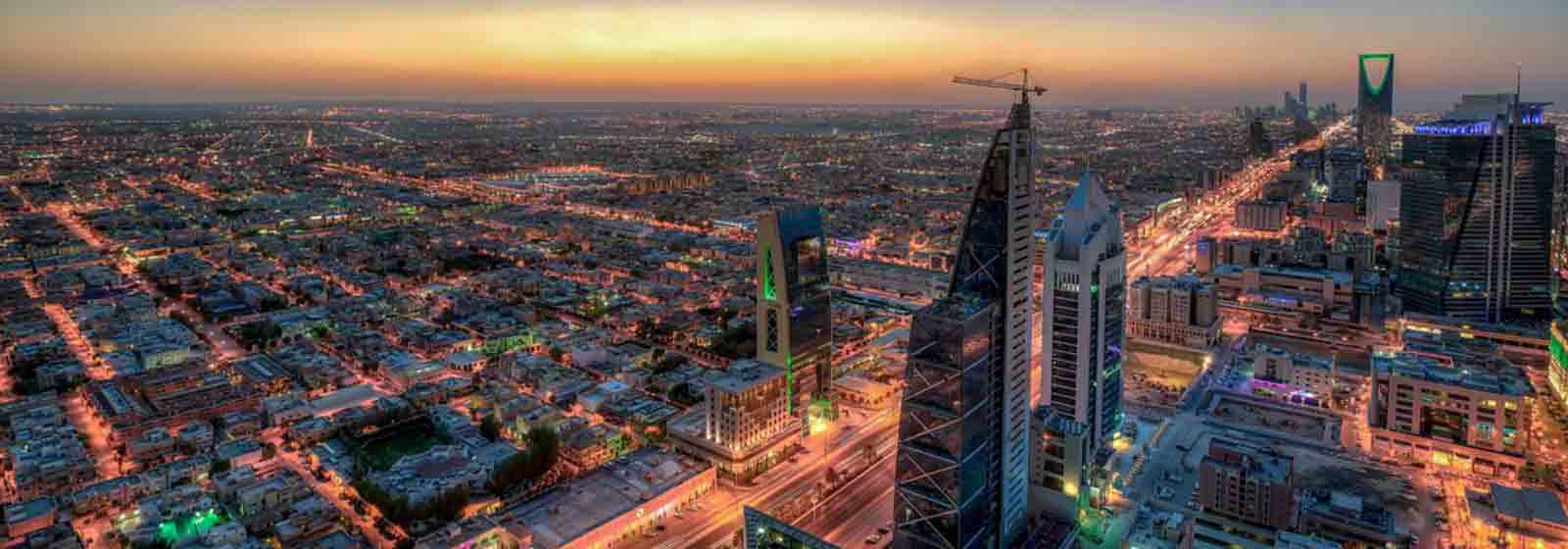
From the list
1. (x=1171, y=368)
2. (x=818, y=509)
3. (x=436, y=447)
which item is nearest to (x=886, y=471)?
(x=818, y=509)

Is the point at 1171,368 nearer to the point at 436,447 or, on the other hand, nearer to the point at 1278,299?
the point at 1278,299

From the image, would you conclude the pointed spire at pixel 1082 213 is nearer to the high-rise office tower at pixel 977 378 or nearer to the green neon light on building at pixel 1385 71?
the high-rise office tower at pixel 977 378

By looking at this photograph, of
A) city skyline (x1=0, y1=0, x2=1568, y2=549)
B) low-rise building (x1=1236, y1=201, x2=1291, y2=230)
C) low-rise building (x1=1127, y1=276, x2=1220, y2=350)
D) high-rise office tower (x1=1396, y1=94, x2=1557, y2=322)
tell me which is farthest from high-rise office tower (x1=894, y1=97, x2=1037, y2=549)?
low-rise building (x1=1236, y1=201, x2=1291, y2=230)

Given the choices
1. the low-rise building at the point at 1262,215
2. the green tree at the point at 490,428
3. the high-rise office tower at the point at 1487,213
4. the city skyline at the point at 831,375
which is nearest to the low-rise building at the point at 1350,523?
the city skyline at the point at 831,375

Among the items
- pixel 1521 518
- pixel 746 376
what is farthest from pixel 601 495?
pixel 1521 518

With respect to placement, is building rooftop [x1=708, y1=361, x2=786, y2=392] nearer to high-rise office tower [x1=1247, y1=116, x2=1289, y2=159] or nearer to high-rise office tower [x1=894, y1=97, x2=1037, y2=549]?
high-rise office tower [x1=894, y1=97, x2=1037, y2=549]

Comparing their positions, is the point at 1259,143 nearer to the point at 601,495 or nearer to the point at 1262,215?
the point at 1262,215
